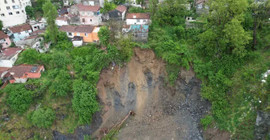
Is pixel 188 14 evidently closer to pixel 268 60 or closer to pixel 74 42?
pixel 268 60

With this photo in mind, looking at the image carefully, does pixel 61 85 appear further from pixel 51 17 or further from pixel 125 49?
pixel 51 17

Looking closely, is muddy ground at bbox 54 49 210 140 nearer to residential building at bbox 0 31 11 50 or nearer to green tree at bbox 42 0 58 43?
green tree at bbox 42 0 58 43

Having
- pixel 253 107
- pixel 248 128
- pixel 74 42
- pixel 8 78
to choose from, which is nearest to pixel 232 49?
pixel 253 107

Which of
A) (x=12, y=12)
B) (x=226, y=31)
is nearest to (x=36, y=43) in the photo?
(x=12, y=12)

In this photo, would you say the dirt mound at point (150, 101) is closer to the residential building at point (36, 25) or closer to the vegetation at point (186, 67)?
the vegetation at point (186, 67)

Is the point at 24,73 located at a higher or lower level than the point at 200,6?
lower
